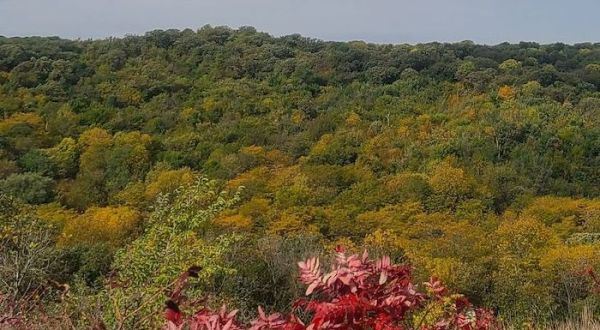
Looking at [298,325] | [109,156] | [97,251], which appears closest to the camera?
[298,325]

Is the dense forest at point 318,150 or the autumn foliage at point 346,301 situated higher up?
Result: the autumn foliage at point 346,301

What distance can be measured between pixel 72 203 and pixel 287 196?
12.5 meters

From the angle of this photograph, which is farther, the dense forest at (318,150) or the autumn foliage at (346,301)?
the dense forest at (318,150)

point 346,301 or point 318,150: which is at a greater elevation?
point 346,301

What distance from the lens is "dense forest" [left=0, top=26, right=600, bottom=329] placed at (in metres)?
22.5

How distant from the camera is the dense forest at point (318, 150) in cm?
2248

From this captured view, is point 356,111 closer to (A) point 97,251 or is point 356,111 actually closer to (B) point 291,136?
(B) point 291,136

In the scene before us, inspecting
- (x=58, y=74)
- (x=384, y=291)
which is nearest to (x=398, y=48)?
(x=58, y=74)

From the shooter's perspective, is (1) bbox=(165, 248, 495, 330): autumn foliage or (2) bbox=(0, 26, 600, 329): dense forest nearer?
(1) bbox=(165, 248, 495, 330): autumn foliage

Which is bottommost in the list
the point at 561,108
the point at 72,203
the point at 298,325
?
the point at 72,203

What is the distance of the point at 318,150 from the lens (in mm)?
48125

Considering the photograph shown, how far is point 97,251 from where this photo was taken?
63.0 feet

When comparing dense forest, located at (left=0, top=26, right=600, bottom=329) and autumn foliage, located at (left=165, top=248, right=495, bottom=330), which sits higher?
autumn foliage, located at (left=165, top=248, right=495, bottom=330)

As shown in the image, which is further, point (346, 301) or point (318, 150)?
point (318, 150)
